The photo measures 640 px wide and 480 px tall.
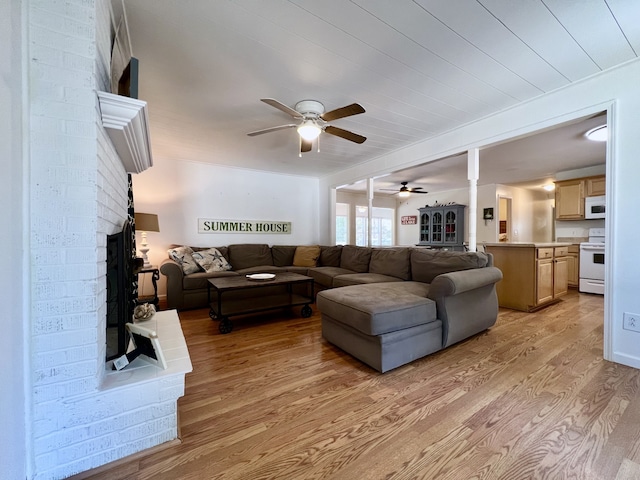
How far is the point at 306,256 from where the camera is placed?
4.86 metres

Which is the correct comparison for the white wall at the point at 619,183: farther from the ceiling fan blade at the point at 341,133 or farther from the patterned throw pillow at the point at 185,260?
the patterned throw pillow at the point at 185,260

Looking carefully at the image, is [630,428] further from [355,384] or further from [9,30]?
[9,30]

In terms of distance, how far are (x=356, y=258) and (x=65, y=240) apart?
355 cm

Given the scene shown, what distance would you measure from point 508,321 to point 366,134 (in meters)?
2.80

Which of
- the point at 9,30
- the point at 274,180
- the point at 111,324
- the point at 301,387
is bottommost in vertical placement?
the point at 301,387

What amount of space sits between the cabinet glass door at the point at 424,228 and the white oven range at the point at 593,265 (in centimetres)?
299

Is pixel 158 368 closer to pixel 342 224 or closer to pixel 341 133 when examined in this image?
pixel 341 133

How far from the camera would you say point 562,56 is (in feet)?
6.22

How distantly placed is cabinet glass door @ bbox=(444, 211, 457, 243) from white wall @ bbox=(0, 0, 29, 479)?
703 cm

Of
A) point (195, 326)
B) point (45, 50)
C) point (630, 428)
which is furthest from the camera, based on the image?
point (195, 326)

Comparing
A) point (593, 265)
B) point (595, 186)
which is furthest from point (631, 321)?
point (595, 186)

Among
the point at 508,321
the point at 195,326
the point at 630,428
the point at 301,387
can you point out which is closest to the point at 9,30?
the point at 301,387

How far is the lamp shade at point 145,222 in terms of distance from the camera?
11.3 ft

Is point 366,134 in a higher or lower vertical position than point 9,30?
higher
